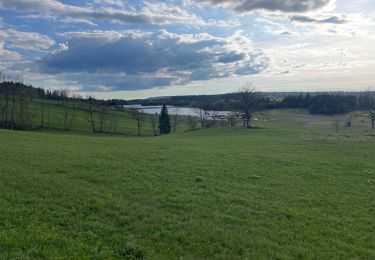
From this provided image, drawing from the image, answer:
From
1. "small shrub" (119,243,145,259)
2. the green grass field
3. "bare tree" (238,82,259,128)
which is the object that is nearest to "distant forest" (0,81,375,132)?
"bare tree" (238,82,259,128)

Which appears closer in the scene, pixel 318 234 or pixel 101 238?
pixel 101 238

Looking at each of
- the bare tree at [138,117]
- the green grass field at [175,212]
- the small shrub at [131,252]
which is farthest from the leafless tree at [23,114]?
the small shrub at [131,252]

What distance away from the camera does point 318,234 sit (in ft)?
41.2

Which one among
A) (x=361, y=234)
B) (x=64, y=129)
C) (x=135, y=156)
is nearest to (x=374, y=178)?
(x=361, y=234)

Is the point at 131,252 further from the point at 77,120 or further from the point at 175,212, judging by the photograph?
the point at 77,120

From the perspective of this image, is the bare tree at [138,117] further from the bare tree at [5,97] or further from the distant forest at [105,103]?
the bare tree at [5,97]

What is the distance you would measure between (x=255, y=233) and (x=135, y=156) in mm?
17806

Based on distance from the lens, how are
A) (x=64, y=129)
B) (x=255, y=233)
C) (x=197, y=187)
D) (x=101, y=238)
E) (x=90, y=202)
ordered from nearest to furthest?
(x=101, y=238)
(x=255, y=233)
(x=90, y=202)
(x=197, y=187)
(x=64, y=129)

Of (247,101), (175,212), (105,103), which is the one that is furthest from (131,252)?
(105,103)

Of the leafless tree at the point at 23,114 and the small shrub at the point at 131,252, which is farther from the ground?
the leafless tree at the point at 23,114

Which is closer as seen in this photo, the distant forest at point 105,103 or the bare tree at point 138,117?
the distant forest at point 105,103

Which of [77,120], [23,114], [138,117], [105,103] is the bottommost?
[77,120]

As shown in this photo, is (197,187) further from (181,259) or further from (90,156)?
(90,156)

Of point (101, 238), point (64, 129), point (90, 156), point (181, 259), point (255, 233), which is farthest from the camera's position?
point (64, 129)
